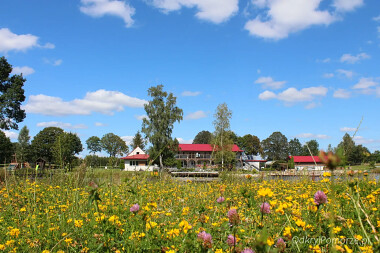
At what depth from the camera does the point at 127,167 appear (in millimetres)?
65250

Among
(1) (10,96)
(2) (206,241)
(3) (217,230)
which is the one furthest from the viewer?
(1) (10,96)

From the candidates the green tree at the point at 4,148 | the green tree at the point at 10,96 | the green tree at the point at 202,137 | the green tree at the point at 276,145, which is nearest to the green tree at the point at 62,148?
the green tree at the point at 10,96

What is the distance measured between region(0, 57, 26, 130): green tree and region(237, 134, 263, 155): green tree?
63694mm

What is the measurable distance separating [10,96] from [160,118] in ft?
59.2

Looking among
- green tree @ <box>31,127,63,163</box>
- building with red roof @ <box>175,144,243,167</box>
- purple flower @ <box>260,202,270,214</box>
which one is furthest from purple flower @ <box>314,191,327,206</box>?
building with red roof @ <box>175,144,243,167</box>

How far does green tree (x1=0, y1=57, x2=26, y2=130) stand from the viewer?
31.1 meters

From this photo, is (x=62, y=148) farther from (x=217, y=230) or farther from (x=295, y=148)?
(x=295, y=148)

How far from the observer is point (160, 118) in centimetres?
4178

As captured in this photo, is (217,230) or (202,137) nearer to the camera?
(217,230)

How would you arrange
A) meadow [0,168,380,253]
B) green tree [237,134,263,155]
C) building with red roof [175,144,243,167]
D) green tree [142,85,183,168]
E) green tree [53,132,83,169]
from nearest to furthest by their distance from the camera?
meadow [0,168,380,253], green tree [53,132,83,169], green tree [142,85,183,168], building with red roof [175,144,243,167], green tree [237,134,263,155]

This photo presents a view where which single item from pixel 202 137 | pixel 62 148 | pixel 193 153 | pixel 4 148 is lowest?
pixel 62 148

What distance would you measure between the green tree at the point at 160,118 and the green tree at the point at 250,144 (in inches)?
1876

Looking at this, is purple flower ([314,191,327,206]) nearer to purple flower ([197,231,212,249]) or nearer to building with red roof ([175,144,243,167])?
purple flower ([197,231,212,249])

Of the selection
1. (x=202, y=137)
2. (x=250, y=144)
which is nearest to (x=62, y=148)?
(x=250, y=144)
